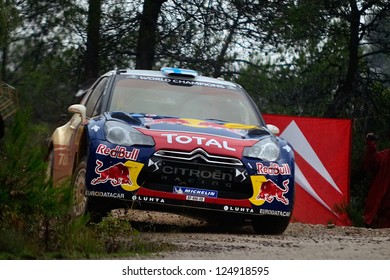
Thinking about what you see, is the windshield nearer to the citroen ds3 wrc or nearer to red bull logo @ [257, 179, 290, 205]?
the citroen ds3 wrc

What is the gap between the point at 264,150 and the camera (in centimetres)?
1068

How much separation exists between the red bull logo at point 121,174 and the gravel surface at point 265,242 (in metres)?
0.47

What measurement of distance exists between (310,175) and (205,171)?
17.2ft

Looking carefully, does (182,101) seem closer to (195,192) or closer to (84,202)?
(195,192)

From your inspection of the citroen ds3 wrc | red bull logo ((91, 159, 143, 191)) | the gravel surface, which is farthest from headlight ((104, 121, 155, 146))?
the gravel surface

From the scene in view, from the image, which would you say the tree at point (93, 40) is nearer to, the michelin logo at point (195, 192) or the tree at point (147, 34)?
the tree at point (147, 34)

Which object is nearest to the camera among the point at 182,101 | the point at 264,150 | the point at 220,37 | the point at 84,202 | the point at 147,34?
the point at 84,202

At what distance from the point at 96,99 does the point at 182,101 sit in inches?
35.2

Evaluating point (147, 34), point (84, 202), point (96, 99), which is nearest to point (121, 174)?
point (84, 202)

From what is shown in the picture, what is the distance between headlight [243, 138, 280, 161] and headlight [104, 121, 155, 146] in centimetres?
89

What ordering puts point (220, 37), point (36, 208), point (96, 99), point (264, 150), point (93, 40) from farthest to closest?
point (220, 37), point (93, 40), point (96, 99), point (264, 150), point (36, 208)

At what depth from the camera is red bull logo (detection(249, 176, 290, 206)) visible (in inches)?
415

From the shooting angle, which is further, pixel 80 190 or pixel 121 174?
pixel 80 190

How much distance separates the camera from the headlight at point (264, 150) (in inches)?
415
